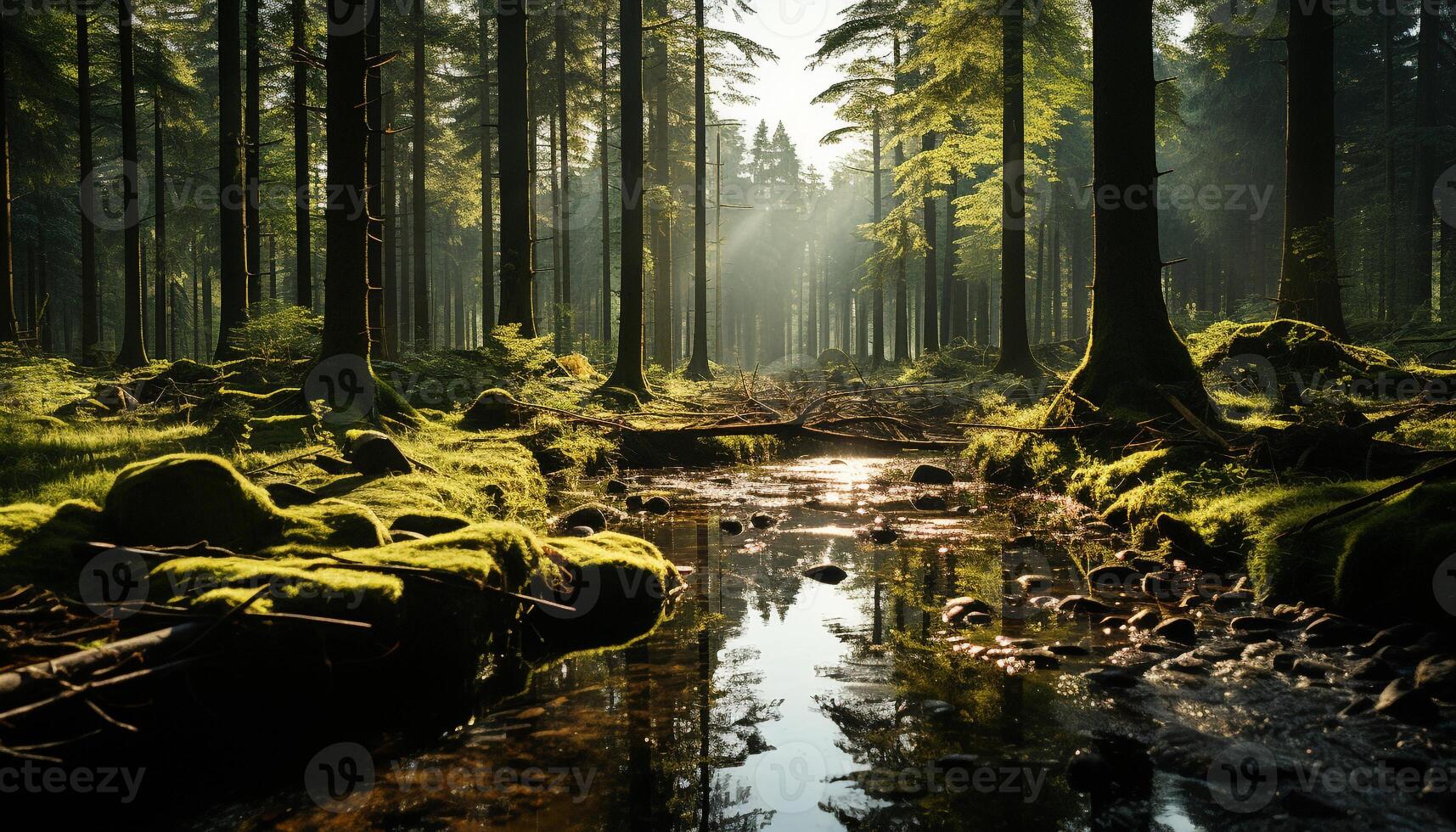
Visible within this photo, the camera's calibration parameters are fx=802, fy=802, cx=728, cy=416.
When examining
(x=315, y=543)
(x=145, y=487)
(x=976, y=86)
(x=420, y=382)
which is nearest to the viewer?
(x=145, y=487)

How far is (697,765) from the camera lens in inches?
139

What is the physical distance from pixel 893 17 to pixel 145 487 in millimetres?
24262

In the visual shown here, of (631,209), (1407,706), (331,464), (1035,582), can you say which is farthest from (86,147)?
(1407,706)

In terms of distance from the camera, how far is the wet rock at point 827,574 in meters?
6.55

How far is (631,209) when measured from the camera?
16.7 m

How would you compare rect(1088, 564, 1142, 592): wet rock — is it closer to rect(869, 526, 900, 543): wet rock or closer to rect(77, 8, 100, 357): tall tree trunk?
rect(869, 526, 900, 543): wet rock

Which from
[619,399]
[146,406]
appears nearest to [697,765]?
[146,406]

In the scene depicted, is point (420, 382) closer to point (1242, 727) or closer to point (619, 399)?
point (619, 399)

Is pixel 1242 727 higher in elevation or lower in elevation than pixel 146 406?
lower

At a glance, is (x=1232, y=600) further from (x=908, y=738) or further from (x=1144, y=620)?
(x=908, y=738)

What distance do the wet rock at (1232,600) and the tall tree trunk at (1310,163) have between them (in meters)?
8.23

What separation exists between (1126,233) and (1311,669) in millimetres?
6639

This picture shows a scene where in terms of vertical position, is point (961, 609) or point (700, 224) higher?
point (700, 224)

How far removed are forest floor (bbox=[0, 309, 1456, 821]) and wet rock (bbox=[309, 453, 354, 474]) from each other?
0.13m
